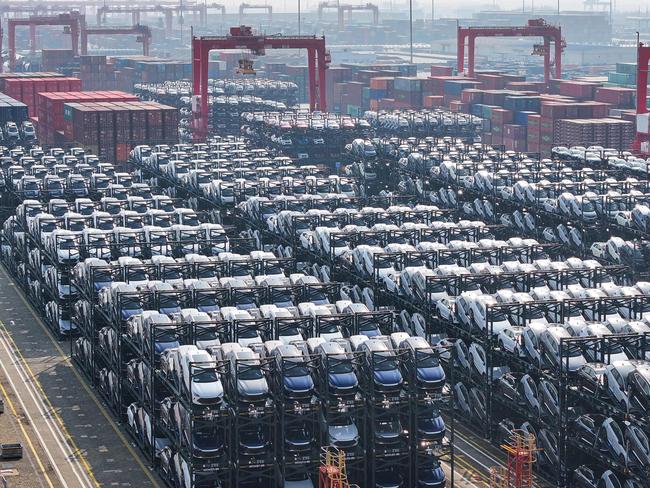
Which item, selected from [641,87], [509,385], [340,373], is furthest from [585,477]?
[641,87]

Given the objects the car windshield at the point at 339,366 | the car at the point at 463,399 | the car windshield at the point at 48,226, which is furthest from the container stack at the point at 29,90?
the car windshield at the point at 339,366

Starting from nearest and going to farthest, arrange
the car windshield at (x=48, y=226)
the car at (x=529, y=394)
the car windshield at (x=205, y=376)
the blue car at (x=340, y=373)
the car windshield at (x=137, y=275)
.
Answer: the car windshield at (x=205, y=376)
the blue car at (x=340, y=373)
the car at (x=529, y=394)
the car windshield at (x=137, y=275)
the car windshield at (x=48, y=226)

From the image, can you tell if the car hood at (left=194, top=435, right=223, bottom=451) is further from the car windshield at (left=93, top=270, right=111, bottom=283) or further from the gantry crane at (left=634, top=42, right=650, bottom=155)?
the gantry crane at (left=634, top=42, right=650, bottom=155)

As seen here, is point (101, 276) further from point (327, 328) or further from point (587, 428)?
point (587, 428)

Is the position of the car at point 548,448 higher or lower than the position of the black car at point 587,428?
lower

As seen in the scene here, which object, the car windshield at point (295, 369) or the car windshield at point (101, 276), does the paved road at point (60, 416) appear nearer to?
the car windshield at point (101, 276)

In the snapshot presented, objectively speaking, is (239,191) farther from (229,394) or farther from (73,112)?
(229,394)
